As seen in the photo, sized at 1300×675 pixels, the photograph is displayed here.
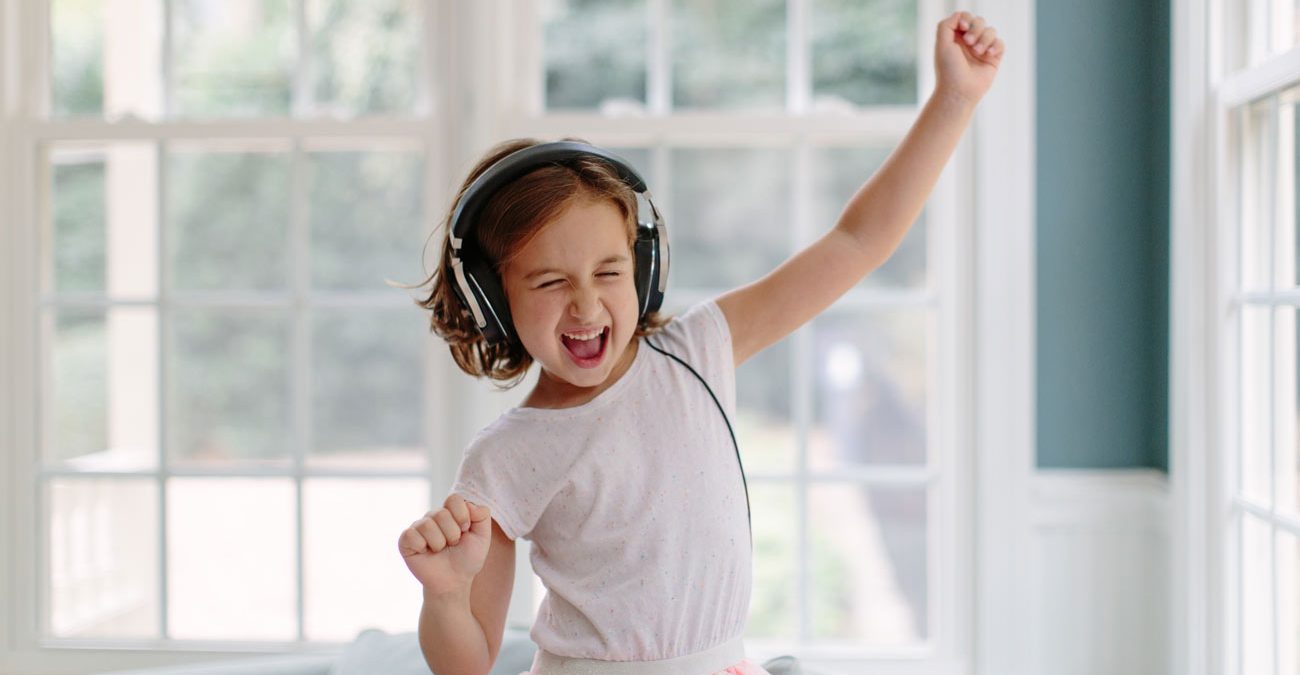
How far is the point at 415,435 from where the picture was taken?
4.67 m

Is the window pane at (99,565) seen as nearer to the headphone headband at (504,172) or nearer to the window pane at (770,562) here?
the window pane at (770,562)

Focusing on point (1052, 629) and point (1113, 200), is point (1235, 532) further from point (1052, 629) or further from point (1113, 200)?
point (1113, 200)

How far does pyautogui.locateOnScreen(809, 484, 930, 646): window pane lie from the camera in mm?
2738

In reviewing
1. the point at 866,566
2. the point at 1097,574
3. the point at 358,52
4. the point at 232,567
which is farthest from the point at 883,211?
the point at 232,567

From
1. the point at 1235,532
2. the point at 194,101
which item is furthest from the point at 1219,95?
the point at 194,101

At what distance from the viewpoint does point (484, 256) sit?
1.10 metres

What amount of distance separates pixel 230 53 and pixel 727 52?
4.30ft

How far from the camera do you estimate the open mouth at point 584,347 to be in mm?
1093

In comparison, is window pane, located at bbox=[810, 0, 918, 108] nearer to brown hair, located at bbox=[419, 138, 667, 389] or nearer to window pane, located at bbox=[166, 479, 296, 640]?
brown hair, located at bbox=[419, 138, 667, 389]

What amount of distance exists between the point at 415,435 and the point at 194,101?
2.12 m

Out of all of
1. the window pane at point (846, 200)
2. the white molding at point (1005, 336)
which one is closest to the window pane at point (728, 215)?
the window pane at point (846, 200)

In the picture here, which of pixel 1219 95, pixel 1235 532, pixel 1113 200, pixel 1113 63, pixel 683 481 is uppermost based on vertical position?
pixel 1113 63

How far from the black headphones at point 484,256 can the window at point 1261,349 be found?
1.15 m

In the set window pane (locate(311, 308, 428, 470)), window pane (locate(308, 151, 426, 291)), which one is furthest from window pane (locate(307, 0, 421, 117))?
window pane (locate(311, 308, 428, 470))
